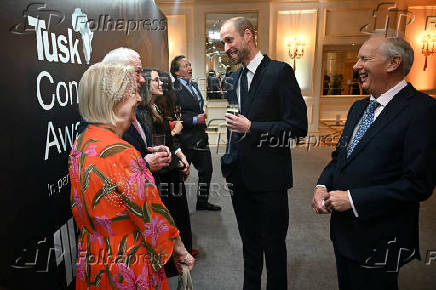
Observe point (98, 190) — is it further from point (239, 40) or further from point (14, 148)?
point (239, 40)

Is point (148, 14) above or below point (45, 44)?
above

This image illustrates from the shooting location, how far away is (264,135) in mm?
1869

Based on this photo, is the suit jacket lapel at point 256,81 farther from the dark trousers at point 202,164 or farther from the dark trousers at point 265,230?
the dark trousers at point 202,164

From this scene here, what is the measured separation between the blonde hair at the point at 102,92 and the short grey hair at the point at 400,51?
115 cm

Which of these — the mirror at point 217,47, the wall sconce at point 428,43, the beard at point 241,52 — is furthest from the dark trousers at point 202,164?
the wall sconce at point 428,43

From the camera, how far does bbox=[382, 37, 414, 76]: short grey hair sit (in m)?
1.37

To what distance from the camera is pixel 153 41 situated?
4617 millimetres

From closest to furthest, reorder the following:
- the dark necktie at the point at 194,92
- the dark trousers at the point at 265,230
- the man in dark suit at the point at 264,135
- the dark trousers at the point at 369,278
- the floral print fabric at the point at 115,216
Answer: the floral print fabric at the point at 115,216
the dark trousers at the point at 369,278
the man in dark suit at the point at 264,135
the dark trousers at the point at 265,230
the dark necktie at the point at 194,92

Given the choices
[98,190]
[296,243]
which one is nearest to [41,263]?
[98,190]

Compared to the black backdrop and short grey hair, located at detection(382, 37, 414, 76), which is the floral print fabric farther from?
short grey hair, located at detection(382, 37, 414, 76)

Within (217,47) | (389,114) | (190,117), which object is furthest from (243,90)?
(217,47)

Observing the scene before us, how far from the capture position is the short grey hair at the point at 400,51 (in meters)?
1.37

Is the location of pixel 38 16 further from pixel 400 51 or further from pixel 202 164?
pixel 202 164

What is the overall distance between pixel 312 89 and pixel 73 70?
7147 mm
